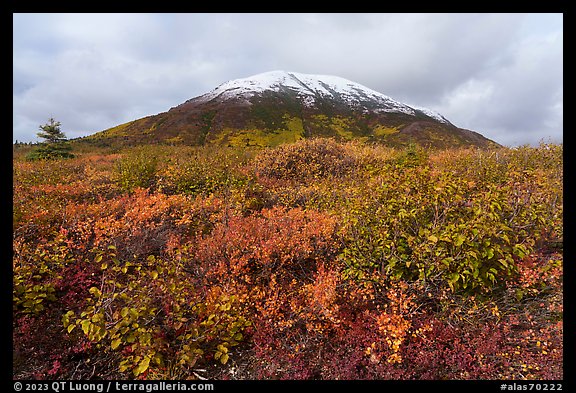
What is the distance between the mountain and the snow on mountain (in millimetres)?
433

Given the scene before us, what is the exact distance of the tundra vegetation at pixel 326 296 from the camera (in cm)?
418

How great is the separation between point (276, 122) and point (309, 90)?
48.6 meters

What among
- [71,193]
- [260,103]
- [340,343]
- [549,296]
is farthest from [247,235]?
[260,103]

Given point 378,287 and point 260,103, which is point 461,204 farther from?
point 260,103

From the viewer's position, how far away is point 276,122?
73000mm

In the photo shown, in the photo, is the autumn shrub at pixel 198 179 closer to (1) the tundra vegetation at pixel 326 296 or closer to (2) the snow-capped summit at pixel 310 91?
(1) the tundra vegetation at pixel 326 296

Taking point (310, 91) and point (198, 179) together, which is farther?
point (310, 91)

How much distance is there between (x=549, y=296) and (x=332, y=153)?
12.5 m

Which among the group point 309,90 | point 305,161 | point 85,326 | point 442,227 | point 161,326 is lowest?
point 161,326

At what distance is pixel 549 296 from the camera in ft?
16.0

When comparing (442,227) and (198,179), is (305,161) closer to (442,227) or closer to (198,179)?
(198,179)

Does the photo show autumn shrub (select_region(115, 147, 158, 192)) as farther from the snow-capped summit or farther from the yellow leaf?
the snow-capped summit

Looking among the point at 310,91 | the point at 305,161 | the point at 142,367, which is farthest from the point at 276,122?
the point at 142,367

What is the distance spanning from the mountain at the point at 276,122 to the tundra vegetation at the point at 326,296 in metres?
46.9
